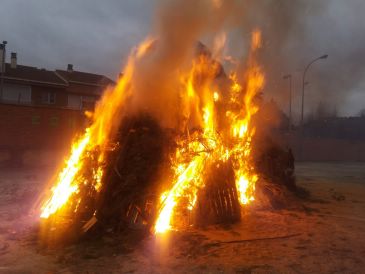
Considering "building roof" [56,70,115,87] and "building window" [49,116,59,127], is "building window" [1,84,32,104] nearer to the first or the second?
"building roof" [56,70,115,87]

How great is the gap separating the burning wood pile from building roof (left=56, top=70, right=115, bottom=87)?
27130 mm

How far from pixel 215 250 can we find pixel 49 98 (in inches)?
1226

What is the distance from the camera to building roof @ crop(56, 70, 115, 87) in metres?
36.0

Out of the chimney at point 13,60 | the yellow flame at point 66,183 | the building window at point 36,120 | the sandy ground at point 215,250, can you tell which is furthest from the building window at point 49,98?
the yellow flame at point 66,183

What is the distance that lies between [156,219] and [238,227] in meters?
1.81

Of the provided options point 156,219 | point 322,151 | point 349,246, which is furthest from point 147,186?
point 322,151

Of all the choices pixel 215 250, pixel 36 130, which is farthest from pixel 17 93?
pixel 215 250

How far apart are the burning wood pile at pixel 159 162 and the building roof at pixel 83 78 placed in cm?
2713

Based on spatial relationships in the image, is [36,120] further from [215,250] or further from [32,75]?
[215,250]

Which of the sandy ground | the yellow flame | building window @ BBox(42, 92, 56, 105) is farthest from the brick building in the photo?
the sandy ground

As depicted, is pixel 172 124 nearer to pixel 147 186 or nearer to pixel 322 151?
pixel 147 186

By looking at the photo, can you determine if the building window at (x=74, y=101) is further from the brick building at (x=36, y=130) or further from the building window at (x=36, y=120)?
the building window at (x=36, y=120)

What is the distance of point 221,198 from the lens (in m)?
8.41

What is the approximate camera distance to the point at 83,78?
37.5 metres
